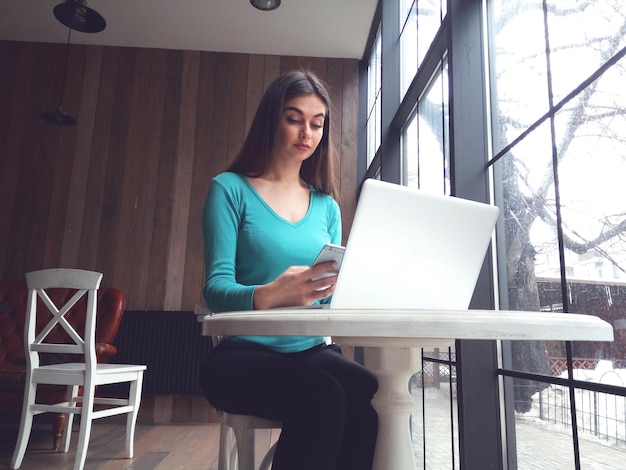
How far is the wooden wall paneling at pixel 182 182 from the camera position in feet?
12.5

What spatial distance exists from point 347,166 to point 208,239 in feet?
10.4

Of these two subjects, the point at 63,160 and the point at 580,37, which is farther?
the point at 63,160

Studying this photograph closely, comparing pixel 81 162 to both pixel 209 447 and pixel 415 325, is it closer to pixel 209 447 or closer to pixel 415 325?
pixel 209 447

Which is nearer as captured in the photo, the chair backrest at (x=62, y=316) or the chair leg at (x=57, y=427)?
the chair backrest at (x=62, y=316)

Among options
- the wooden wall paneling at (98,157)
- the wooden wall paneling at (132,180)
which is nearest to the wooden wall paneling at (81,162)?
the wooden wall paneling at (98,157)

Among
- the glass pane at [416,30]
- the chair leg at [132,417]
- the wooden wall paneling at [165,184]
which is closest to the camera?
the glass pane at [416,30]

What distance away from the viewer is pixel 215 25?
3850 mm

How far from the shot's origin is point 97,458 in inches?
99.2

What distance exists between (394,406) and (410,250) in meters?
0.31

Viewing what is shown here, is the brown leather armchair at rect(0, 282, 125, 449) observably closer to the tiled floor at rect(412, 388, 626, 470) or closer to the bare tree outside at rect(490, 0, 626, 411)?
the tiled floor at rect(412, 388, 626, 470)

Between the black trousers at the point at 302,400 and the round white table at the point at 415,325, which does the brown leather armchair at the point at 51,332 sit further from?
the round white table at the point at 415,325

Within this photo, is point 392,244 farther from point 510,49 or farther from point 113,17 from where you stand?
→ point 113,17

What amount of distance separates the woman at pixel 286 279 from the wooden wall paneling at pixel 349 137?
272 cm

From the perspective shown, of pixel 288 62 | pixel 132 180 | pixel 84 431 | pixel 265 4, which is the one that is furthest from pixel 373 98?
pixel 84 431
